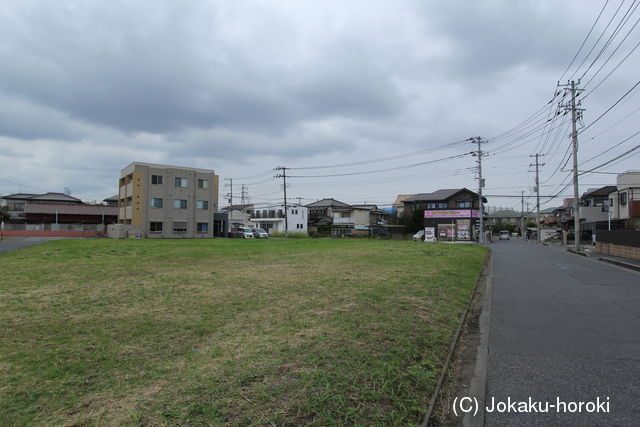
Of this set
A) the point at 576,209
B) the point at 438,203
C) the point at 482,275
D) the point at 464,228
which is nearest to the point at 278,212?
the point at 438,203

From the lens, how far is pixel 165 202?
4406 cm

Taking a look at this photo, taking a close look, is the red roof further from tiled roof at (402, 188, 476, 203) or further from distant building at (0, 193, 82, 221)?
tiled roof at (402, 188, 476, 203)

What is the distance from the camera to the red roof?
164 ft

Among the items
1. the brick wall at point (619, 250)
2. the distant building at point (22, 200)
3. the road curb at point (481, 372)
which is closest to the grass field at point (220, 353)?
the road curb at point (481, 372)

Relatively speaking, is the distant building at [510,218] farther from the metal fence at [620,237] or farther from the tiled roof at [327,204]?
the metal fence at [620,237]

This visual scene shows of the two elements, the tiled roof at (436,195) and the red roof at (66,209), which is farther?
the tiled roof at (436,195)

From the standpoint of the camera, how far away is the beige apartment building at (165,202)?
42.5 metres

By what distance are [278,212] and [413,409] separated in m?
66.3

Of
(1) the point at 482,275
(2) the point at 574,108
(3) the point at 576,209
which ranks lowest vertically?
(1) the point at 482,275

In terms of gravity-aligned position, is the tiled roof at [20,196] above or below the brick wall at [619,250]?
above

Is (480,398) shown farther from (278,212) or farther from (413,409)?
(278,212)

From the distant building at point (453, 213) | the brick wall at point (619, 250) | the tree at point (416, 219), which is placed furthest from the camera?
the tree at point (416, 219)

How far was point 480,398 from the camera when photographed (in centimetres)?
327

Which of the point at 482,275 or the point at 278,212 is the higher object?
the point at 278,212
